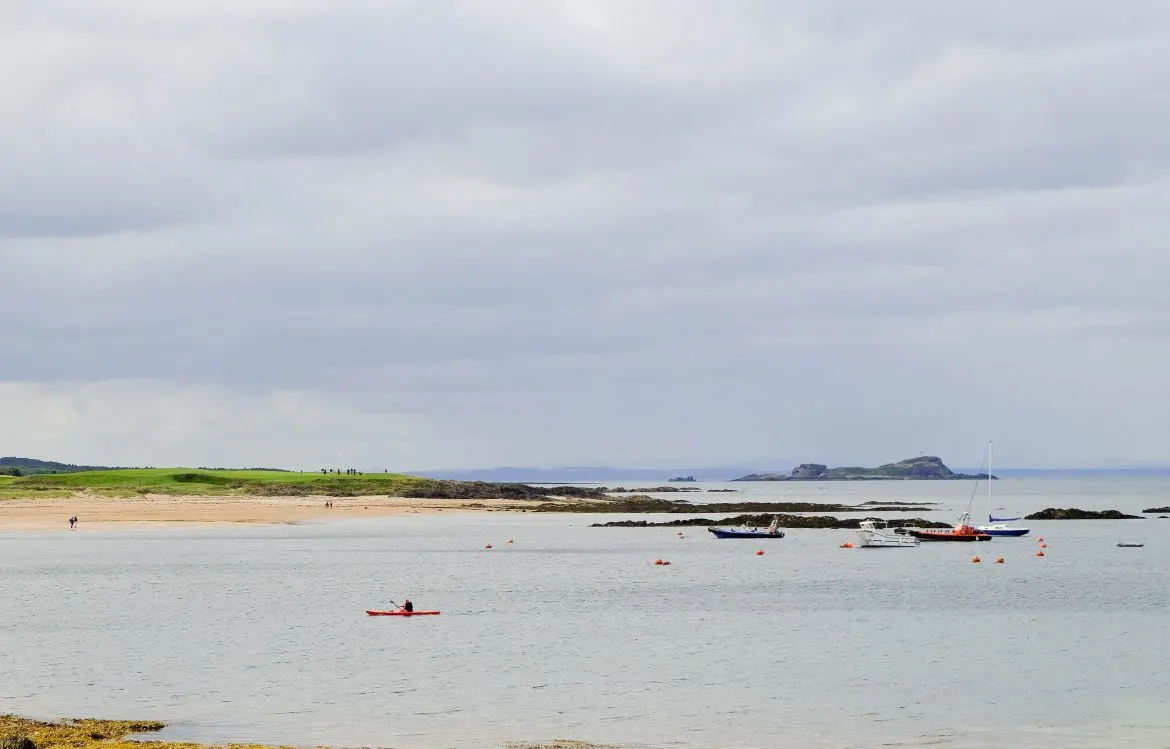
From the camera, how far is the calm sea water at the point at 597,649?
28.4 m

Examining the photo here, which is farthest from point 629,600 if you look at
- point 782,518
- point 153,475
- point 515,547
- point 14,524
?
point 153,475

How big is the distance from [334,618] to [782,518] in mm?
77449

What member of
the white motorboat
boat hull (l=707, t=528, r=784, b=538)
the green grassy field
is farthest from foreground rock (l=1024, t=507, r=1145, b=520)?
the green grassy field

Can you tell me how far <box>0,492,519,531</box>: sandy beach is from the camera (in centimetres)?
12006

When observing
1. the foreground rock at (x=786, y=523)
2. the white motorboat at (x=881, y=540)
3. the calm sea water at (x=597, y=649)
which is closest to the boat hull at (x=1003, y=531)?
the white motorboat at (x=881, y=540)

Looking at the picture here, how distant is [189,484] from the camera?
17200cm

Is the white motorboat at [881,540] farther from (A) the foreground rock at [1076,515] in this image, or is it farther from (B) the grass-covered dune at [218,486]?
(B) the grass-covered dune at [218,486]

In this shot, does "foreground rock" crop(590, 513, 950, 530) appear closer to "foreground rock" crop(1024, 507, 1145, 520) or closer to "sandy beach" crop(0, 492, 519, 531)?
"foreground rock" crop(1024, 507, 1145, 520)

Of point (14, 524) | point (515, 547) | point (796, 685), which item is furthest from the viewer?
point (14, 524)

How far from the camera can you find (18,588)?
59406mm

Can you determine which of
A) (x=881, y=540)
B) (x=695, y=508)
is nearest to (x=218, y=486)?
(x=695, y=508)

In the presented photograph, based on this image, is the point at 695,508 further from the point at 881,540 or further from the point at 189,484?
the point at 189,484

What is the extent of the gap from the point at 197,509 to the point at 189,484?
3490 cm

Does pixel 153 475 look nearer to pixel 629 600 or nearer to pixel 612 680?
pixel 629 600
